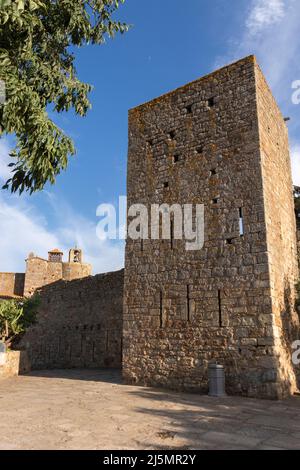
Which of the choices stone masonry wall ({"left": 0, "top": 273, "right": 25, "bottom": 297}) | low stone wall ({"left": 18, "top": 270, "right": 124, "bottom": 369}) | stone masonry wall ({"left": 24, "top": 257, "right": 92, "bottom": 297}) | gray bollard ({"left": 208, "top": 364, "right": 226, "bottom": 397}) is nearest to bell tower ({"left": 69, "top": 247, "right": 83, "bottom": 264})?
stone masonry wall ({"left": 24, "top": 257, "right": 92, "bottom": 297})

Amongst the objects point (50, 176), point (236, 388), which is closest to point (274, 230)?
point (236, 388)

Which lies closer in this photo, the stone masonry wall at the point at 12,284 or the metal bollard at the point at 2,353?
the metal bollard at the point at 2,353

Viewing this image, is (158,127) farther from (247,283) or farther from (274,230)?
(247,283)

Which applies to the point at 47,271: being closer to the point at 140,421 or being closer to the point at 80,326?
the point at 80,326

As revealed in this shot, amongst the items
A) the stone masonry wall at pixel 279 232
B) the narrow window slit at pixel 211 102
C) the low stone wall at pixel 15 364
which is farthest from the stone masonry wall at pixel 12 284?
the narrow window slit at pixel 211 102

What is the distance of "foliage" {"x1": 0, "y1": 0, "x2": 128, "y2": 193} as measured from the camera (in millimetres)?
6414

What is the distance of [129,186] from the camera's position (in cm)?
1088

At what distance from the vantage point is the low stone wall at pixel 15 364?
1153cm

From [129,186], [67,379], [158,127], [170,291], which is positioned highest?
[158,127]

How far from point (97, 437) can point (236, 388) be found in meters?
4.20

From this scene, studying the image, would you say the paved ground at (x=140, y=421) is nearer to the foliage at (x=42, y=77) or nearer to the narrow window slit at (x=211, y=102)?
the foliage at (x=42, y=77)

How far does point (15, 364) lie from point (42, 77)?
882 centimetres

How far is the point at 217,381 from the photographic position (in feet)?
25.6

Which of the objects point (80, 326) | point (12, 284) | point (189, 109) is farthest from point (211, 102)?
point (12, 284)
